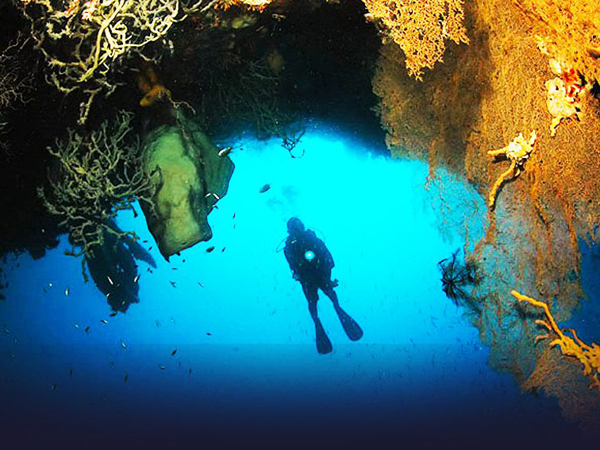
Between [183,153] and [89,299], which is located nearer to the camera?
[183,153]

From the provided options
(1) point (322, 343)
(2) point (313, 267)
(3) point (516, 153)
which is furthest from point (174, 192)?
(1) point (322, 343)

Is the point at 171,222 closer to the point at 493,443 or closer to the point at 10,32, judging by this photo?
the point at 10,32

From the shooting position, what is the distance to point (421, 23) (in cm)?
468

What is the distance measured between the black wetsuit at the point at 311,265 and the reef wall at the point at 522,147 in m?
6.95

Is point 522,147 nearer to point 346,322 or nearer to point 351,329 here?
point 351,329

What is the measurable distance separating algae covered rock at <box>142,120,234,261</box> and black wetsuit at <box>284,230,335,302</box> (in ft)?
24.9

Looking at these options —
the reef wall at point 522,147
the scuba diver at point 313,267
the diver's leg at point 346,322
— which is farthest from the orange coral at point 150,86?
the diver's leg at point 346,322

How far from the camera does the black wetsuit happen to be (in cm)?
1294

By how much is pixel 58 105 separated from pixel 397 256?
129346 millimetres

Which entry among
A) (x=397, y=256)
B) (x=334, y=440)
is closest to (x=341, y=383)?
(x=334, y=440)

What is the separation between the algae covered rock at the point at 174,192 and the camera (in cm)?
549

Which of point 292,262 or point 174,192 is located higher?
point 292,262

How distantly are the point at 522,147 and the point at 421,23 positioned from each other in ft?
5.92

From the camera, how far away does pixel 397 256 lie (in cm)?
12988
